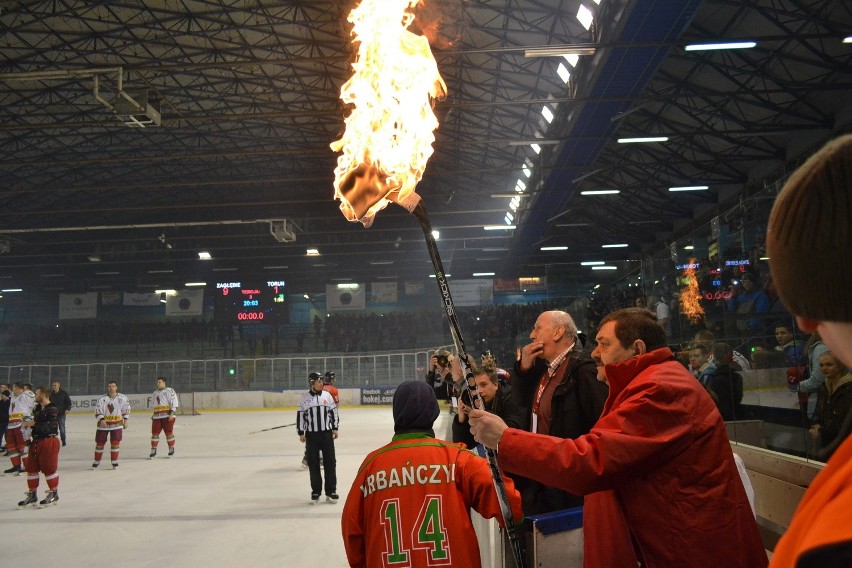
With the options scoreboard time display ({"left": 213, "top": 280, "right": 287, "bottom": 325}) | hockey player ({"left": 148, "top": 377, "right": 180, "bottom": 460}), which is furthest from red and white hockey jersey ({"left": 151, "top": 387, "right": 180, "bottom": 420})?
scoreboard time display ({"left": 213, "top": 280, "right": 287, "bottom": 325})

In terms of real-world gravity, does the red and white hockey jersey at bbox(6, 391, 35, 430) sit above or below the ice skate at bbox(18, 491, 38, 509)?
above

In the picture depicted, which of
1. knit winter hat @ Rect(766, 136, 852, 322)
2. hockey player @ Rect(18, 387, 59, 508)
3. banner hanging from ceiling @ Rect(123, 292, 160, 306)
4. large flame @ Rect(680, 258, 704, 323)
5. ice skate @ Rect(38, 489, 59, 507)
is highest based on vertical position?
banner hanging from ceiling @ Rect(123, 292, 160, 306)

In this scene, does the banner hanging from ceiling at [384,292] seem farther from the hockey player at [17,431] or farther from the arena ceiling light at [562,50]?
the arena ceiling light at [562,50]

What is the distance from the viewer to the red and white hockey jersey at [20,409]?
39.2 feet

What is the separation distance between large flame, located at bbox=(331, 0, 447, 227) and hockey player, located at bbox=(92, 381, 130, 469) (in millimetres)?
10505

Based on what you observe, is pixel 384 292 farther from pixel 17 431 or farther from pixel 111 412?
pixel 17 431

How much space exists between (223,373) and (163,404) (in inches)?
503

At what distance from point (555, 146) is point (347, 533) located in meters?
15.9

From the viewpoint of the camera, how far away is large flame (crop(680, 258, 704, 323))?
7445 millimetres

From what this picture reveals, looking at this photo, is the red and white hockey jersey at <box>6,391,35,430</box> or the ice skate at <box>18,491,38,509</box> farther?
the red and white hockey jersey at <box>6,391,35,430</box>

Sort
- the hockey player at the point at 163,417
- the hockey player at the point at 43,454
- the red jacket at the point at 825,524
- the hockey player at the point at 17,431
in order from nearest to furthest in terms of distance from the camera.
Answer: the red jacket at the point at 825,524 → the hockey player at the point at 43,454 → the hockey player at the point at 17,431 → the hockey player at the point at 163,417

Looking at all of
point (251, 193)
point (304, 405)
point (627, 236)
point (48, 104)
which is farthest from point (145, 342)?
point (304, 405)

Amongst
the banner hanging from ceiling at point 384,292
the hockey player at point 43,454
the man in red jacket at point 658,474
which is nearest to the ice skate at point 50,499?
the hockey player at point 43,454

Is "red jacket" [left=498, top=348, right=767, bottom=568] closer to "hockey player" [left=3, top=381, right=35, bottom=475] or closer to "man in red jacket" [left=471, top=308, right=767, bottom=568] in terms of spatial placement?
"man in red jacket" [left=471, top=308, right=767, bottom=568]
